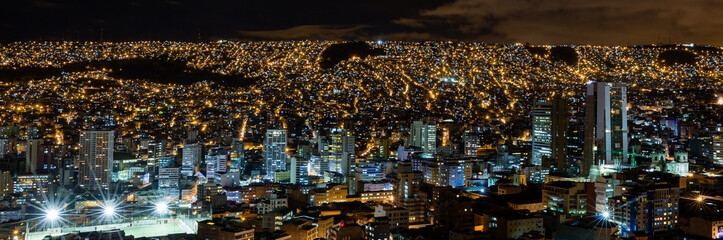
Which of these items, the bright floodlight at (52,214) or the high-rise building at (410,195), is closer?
the high-rise building at (410,195)

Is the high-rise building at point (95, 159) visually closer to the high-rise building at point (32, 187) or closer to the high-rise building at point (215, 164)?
the high-rise building at point (32, 187)

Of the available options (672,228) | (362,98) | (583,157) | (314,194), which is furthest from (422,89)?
(672,228)

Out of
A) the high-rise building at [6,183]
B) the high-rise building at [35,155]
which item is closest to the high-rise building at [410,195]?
the high-rise building at [6,183]

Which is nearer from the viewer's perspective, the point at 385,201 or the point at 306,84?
the point at 385,201

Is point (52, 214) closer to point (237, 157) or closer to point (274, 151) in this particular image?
point (237, 157)

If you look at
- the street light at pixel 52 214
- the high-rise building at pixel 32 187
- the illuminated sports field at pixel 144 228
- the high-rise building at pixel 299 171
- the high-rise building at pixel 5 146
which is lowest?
the illuminated sports field at pixel 144 228

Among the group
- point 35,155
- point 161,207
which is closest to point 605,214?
point 161,207

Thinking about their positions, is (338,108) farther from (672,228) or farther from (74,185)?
(672,228)
